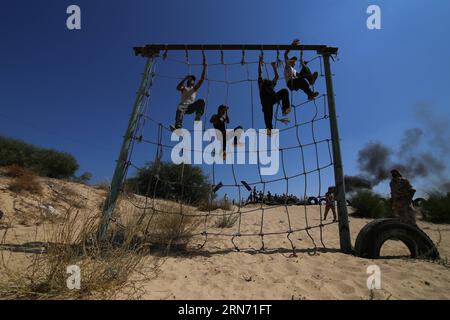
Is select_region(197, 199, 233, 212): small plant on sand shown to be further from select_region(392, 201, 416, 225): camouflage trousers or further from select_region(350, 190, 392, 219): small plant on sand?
select_region(350, 190, 392, 219): small plant on sand

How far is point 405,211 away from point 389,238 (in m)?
2.26

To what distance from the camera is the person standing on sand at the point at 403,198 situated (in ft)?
18.1

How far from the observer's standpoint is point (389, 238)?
3777mm

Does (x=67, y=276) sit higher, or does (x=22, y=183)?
Answer: (x=22, y=183)

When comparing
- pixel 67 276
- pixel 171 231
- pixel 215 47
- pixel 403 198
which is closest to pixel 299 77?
pixel 215 47

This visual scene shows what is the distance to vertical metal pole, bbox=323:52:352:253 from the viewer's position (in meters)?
4.12

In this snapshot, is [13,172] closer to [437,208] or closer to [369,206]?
[369,206]

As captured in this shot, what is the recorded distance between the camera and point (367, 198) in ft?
38.1

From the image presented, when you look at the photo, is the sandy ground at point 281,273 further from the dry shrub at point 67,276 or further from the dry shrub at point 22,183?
the dry shrub at point 22,183

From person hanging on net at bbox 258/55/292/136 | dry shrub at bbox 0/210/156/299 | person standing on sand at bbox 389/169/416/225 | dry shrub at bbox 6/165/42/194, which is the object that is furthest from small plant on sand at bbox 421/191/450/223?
dry shrub at bbox 6/165/42/194
